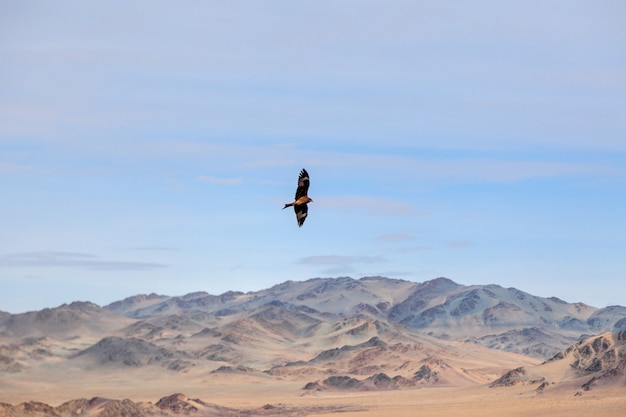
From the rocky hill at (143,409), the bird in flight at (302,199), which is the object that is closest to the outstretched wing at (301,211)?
the bird in flight at (302,199)

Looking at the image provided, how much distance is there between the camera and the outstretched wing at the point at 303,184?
53.0m

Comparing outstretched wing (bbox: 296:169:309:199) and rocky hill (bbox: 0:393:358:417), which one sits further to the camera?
rocky hill (bbox: 0:393:358:417)

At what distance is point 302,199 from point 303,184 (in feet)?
2.51

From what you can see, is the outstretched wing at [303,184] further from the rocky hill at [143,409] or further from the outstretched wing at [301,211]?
the rocky hill at [143,409]

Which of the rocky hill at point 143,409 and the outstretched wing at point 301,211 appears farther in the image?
the rocky hill at point 143,409

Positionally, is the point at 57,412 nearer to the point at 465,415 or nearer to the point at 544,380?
the point at 465,415

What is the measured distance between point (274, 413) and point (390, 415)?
67.4 feet

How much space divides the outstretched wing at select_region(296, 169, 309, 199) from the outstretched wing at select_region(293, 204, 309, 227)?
46 cm

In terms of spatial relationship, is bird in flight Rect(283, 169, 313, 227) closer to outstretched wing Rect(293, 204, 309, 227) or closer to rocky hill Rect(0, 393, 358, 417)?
outstretched wing Rect(293, 204, 309, 227)

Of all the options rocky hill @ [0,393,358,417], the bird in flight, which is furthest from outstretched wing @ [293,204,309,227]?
rocky hill @ [0,393,358,417]

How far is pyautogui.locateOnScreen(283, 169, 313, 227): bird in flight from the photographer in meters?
52.8

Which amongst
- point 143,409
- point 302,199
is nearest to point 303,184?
point 302,199

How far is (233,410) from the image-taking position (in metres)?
180

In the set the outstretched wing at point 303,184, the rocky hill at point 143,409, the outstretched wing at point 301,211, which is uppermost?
the outstretched wing at point 303,184
